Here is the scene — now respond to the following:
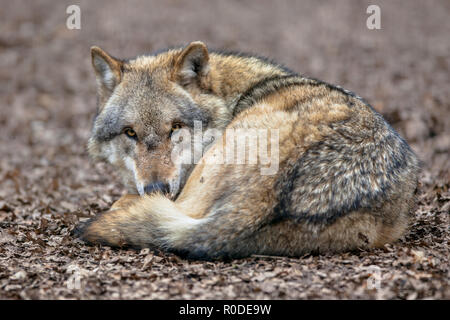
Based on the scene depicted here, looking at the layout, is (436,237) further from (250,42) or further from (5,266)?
(250,42)

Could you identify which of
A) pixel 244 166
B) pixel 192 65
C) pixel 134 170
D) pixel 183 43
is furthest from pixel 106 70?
pixel 183 43

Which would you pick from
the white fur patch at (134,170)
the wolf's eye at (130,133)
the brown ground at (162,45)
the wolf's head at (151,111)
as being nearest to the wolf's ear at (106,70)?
the wolf's head at (151,111)

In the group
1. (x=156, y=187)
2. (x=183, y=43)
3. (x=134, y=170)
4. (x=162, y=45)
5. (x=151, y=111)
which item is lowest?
(x=156, y=187)

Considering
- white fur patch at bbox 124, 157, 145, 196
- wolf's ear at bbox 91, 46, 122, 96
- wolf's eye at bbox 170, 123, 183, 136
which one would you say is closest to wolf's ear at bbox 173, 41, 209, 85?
wolf's eye at bbox 170, 123, 183, 136

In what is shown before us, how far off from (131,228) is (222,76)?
102 inches

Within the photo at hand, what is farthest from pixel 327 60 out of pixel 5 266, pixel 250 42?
pixel 5 266

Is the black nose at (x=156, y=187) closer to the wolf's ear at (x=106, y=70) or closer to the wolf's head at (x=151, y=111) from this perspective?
the wolf's head at (x=151, y=111)

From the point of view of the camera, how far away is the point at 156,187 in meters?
5.17

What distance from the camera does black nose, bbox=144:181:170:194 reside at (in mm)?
5160

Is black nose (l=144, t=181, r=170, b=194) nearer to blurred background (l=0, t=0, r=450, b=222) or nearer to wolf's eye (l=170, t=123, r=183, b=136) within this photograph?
wolf's eye (l=170, t=123, r=183, b=136)

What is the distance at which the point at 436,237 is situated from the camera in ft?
17.9

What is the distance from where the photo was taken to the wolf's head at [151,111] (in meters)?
5.43

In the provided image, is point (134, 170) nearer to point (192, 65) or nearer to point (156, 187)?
point (156, 187)

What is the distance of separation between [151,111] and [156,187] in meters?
1.00
